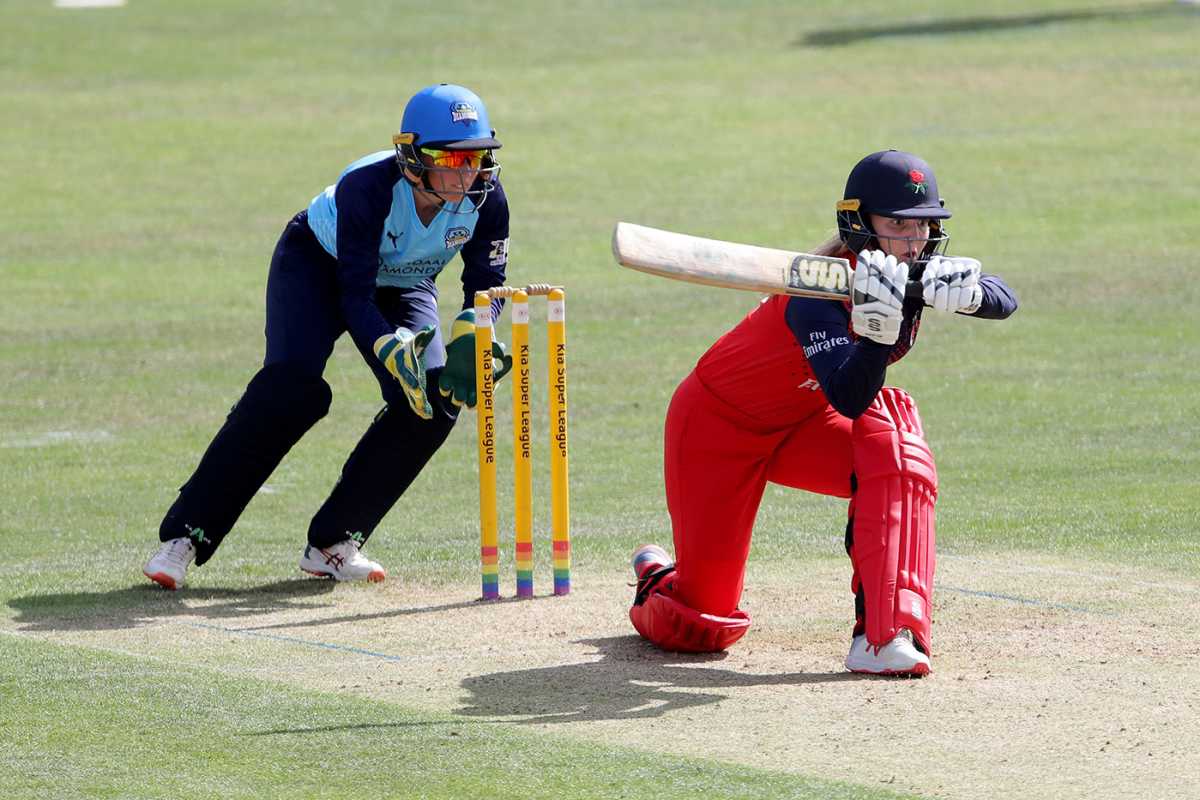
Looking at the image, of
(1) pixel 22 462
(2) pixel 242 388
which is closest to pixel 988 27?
(2) pixel 242 388

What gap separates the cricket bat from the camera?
5215mm

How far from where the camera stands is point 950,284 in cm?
539

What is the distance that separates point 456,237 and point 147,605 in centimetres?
172

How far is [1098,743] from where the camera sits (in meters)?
4.90

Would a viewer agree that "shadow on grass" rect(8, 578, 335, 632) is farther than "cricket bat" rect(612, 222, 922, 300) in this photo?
Yes

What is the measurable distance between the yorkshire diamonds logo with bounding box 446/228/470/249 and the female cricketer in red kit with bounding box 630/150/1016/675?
1.32 m

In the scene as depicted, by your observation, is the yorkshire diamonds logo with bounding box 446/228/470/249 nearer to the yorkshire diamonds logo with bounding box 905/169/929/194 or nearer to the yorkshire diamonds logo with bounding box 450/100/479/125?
the yorkshire diamonds logo with bounding box 450/100/479/125

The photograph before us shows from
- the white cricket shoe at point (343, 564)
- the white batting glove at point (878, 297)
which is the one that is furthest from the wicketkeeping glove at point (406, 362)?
the white batting glove at point (878, 297)

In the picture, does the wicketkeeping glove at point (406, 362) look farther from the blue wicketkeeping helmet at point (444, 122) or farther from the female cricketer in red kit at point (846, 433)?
the female cricketer in red kit at point (846, 433)

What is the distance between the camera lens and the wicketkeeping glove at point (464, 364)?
6.79 metres

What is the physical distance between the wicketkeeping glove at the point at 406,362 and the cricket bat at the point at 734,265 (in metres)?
1.45

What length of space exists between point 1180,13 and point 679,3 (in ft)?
23.6

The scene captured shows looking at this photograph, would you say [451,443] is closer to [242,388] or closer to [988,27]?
[242,388]

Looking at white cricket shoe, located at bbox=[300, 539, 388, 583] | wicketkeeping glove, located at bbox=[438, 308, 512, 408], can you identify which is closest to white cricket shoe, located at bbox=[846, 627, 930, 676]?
wicketkeeping glove, located at bbox=[438, 308, 512, 408]
